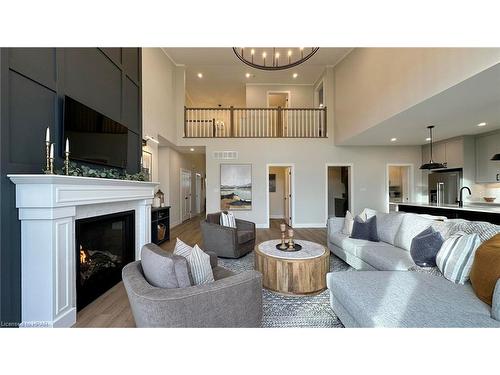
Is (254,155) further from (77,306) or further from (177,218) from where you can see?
(77,306)

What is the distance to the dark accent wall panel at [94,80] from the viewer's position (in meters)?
2.34

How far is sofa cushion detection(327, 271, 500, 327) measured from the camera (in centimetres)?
Result: 128

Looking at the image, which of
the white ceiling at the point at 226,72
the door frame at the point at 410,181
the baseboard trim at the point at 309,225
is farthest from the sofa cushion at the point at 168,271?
the door frame at the point at 410,181

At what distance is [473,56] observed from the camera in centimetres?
235

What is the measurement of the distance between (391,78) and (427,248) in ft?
10.5

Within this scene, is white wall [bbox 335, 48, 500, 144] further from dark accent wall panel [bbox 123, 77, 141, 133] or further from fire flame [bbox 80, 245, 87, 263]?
fire flame [bbox 80, 245, 87, 263]

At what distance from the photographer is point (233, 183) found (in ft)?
21.3

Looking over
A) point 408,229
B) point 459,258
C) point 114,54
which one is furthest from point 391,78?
point 114,54

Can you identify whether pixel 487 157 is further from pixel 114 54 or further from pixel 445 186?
pixel 114 54

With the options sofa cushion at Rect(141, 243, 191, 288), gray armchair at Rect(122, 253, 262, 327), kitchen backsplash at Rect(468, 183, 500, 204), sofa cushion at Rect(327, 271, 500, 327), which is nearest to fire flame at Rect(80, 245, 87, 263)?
gray armchair at Rect(122, 253, 262, 327)

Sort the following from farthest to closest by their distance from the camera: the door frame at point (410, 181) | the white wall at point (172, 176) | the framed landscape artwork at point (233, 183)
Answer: the door frame at point (410, 181) < the framed landscape artwork at point (233, 183) < the white wall at point (172, 176)

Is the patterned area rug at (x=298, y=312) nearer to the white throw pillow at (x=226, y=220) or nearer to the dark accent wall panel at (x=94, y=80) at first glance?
the white throw pillow at (x=226, y=220)

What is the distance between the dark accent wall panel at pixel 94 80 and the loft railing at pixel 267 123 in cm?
354

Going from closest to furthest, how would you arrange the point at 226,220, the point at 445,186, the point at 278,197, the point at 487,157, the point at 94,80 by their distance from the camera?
the point at 94,80 < the point at 226,220 < the point at 487,157 < the point at 445,186 < the point at 278,197
